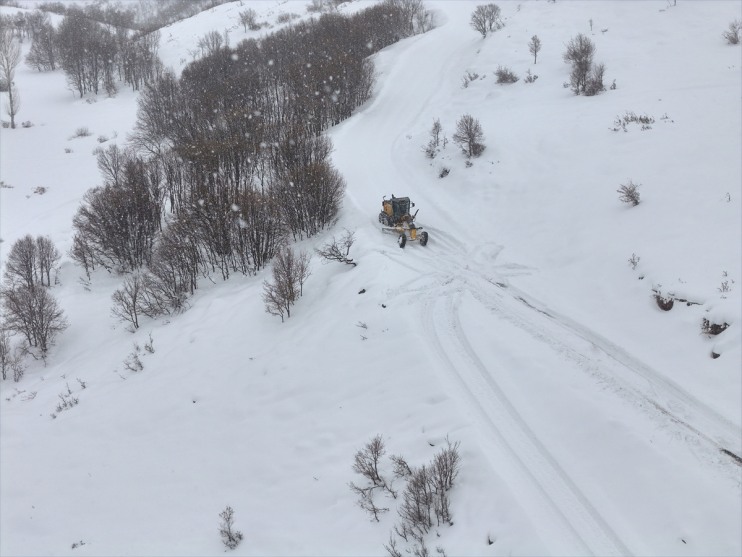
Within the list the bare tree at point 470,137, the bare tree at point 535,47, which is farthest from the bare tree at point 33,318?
the bare tree at point 535,47

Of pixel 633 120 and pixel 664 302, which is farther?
pixel 633 120

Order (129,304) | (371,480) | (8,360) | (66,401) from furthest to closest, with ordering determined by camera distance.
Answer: (129,304)
(8,360)
(66,401)
(371,480)

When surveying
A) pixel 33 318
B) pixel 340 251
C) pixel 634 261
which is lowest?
pixel 33 318

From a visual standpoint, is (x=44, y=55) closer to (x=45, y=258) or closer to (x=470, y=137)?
(x=45, y=258)

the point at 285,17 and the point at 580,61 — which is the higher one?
the point at 285,17

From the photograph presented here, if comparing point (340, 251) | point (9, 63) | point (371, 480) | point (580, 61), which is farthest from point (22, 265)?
point (9, 63)

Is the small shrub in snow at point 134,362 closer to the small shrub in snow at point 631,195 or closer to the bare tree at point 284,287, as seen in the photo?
the bare tree at point 284,287

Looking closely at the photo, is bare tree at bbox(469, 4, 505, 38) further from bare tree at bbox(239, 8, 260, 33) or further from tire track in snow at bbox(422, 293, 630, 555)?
tire track in snow at bbox(422, 293, 630, 555)
